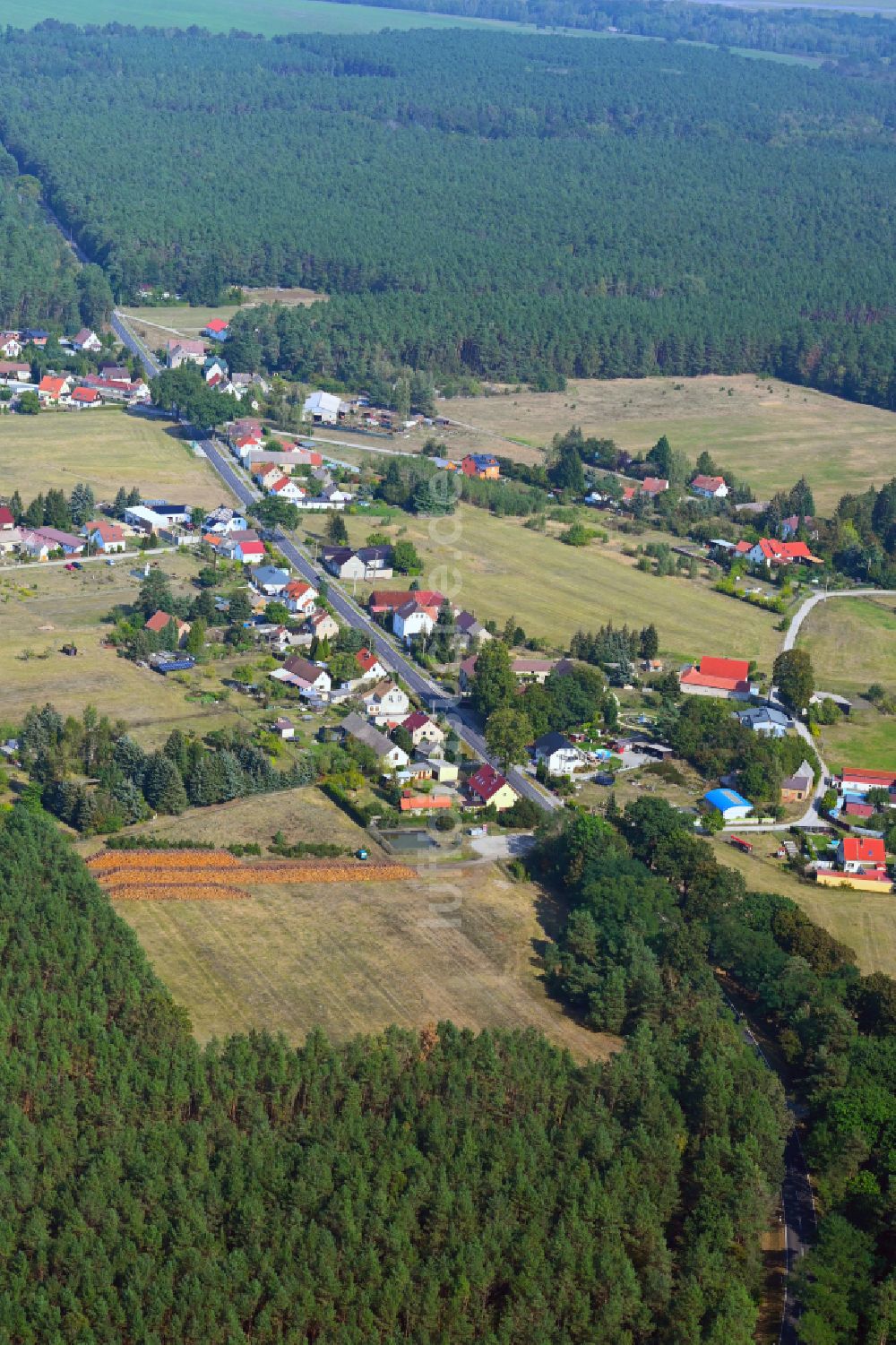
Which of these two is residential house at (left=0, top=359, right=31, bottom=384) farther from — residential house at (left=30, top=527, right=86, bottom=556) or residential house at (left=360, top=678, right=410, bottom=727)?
residential house at (left=360, top=678, right=410, bottom=727)

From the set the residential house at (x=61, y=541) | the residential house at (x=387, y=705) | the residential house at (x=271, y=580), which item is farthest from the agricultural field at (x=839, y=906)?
the residential house at (x=61, y=541)

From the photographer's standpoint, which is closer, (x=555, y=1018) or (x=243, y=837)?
(x=555, y=1018)

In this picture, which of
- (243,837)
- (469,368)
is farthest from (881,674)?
(469,368)

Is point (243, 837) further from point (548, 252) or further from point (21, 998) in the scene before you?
point (548, 252)

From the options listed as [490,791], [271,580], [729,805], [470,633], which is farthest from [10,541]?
[729,805]

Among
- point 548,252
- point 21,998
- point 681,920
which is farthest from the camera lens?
point 548,252

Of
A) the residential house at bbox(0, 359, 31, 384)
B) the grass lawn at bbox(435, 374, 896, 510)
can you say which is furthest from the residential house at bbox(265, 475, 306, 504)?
the residential house at bbox(0, 359, 31, 384)

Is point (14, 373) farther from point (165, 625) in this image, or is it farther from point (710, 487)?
point (165, 625)
